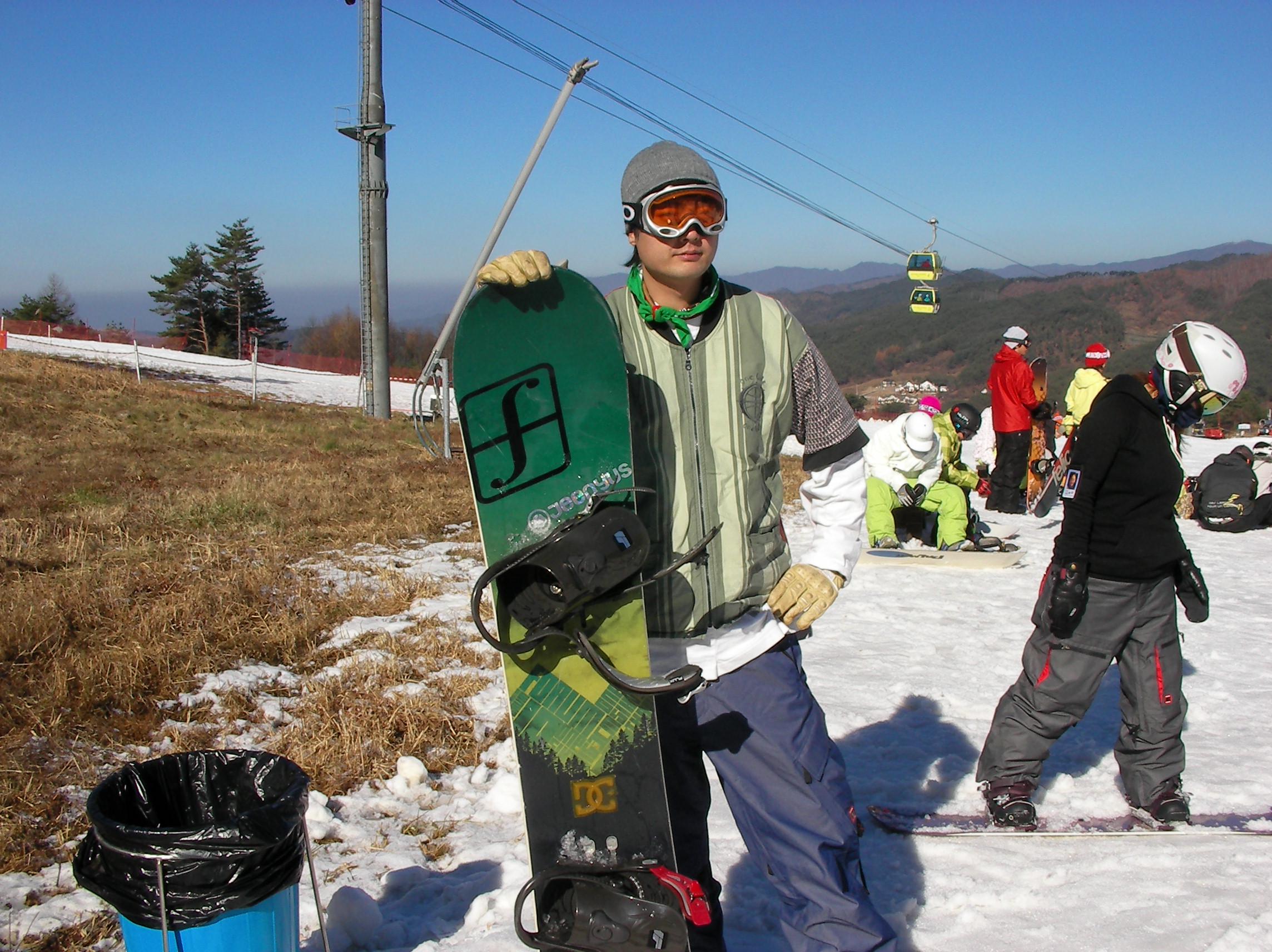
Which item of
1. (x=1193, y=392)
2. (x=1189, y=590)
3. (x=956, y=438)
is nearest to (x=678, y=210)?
(x=1193, y=392)

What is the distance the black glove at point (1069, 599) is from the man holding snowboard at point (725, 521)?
1.46 metres

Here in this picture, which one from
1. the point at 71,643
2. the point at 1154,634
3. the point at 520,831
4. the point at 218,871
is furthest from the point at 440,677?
the point at 1154,634

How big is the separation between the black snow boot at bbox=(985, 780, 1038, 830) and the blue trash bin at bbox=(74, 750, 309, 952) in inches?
92.8

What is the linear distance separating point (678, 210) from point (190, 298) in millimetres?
65516

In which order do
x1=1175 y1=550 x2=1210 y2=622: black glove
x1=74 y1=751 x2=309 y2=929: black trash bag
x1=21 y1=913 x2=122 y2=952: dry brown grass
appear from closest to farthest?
x1=74 y1=751 x2=309 y2=929: black trash bag
x1=21 y1=913 x2=122 y2=952: dry brown grass
x1=1175 y1=550 x2=1210 y2=622: black glove

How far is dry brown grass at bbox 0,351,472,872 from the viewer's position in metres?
3.40

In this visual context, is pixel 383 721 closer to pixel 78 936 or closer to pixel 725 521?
pixel 78 936

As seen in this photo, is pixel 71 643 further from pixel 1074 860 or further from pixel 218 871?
pixel 1074 860

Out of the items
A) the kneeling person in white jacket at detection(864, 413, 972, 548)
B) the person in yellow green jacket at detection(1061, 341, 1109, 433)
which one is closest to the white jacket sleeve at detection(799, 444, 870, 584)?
the kneeling person in white jacket at detection(864, 413, 972, 548)

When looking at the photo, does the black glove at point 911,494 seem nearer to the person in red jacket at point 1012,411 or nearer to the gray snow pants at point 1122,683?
the person in red jacket at point 1012,411

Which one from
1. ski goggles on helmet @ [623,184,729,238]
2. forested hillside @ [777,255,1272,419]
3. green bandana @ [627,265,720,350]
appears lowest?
green bandana @ [627,265,720,350]

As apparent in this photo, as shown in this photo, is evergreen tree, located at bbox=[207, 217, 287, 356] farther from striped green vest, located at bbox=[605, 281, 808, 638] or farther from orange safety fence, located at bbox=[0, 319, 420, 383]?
striped green vest, located at bbox=[605, 281, 808, 638]

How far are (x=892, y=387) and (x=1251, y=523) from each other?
8431cm

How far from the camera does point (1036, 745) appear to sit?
125 inches
